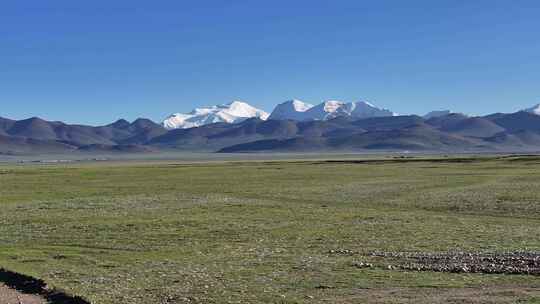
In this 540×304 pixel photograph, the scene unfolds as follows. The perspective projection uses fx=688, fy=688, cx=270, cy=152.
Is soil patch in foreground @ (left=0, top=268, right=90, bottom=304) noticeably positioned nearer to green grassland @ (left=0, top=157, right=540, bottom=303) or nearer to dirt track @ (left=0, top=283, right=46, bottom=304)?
dirt track @ (left=0, top=283, right=46, bottom=304)

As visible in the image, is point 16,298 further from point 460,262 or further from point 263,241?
point 460,262

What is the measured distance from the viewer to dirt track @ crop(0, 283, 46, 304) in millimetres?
18383

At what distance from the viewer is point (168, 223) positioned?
36.5 meters

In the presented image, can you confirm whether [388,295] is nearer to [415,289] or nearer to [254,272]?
[415,289]

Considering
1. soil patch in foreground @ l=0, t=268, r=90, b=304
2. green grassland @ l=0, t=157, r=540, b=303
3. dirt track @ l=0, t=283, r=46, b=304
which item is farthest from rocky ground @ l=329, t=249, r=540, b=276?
dirt track @ l=0, t=283, r=46, b=304

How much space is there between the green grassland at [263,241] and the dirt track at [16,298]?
0.99 m

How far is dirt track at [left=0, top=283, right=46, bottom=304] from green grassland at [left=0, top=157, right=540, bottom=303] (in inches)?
39.2

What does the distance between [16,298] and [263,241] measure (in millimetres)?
12314

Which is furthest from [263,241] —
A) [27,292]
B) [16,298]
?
[16,298]

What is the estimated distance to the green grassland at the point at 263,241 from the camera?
18.3 metres

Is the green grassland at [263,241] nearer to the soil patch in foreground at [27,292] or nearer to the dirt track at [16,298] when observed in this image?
the soil patch in foreground at [27,292]

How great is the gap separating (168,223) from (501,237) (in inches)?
663

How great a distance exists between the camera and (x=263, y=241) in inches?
1148

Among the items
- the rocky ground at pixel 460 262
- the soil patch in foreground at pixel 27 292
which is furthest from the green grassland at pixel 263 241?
the rocky ground at pixel 460 262
